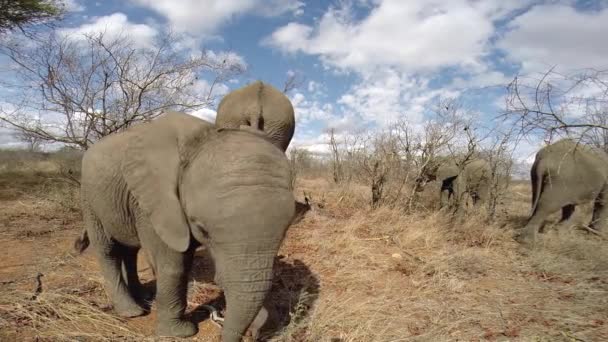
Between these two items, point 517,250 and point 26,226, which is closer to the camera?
point 517,250

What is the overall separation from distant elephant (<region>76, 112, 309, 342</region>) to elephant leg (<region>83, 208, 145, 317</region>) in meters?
0.55

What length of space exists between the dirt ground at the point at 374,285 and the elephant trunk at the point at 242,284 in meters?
0.82

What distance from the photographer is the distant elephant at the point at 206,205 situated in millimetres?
2412

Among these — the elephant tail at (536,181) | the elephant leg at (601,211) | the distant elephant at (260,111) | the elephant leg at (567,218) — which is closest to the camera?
the distant elephant at (260,111)

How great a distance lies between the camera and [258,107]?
5.52 m

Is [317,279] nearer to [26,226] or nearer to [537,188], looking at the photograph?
[537,188]

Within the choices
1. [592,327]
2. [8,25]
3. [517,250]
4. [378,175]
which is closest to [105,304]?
[592,327]

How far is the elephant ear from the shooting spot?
2.71m

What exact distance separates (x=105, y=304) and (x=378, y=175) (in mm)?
7512

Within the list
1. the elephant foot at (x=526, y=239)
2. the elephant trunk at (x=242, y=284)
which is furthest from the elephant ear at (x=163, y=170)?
the elephant foot at (x=526, y=239)

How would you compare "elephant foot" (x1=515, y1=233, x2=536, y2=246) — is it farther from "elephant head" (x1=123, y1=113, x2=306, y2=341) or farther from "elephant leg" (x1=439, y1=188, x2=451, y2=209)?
"elephant head" (x1=123, y1=113, x2=306, y2=341)

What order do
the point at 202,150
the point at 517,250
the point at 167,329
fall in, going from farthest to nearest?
the point at 517,250 < the point at 167,329 < the point at 202,150

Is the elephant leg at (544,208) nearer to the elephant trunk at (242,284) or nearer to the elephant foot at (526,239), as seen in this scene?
the elephant foot at (526,239)

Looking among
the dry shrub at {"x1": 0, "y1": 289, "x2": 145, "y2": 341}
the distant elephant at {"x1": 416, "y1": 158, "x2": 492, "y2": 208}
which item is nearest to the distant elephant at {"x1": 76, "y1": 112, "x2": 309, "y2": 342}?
the dry shrub at {"x1": 0, "y1": 289, "x2": 145, "y2": 341}
